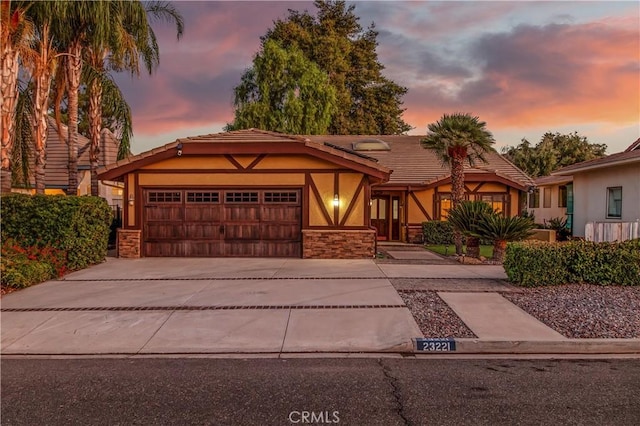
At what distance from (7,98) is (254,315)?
10.0 m

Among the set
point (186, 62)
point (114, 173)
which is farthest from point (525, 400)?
point (186, 62)

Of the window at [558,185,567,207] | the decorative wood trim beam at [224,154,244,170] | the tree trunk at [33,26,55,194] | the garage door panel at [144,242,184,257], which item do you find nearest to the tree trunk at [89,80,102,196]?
the tree trunk at [33,26,55,194]

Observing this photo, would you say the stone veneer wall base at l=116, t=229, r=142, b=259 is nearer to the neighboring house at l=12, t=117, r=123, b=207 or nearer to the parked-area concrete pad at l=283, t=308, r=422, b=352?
the neighboring house at l=12, t=117, r=123, b=207

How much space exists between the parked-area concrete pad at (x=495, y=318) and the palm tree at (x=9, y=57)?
1228 cm

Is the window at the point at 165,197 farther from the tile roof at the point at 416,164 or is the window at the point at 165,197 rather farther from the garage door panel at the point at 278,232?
the tile roof at the point at 416,164

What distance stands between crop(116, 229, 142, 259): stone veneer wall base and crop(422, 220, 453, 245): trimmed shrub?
1211 centimetres

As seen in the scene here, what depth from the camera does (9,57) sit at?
12.0 metres

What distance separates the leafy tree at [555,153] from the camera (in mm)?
40500

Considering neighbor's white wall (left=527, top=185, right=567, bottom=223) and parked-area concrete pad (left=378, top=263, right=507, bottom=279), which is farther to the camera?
neighbor's white wall (left=527, top=185, right=567, bottom=223)

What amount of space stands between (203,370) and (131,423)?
1.36 m

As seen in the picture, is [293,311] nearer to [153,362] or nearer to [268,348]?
[268,348]

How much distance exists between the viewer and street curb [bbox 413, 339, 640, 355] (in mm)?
6043

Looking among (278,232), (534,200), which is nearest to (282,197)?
(278,232)

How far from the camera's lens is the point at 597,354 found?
5992mm
